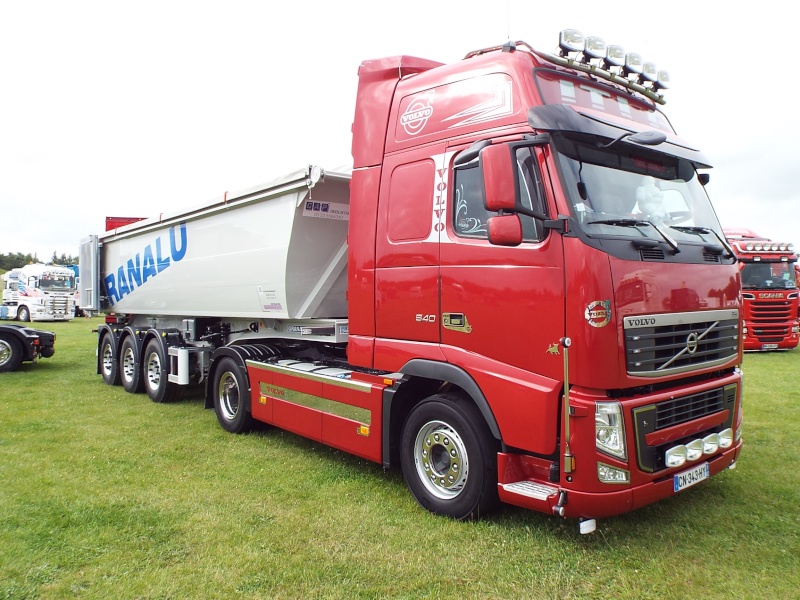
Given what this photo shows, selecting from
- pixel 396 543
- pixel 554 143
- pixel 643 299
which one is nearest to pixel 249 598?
pixel 396 543

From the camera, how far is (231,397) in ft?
24.9

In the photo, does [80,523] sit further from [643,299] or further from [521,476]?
[643,299]

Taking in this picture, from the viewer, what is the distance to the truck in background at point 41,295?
103ft

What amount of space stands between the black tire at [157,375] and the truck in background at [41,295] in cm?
2531

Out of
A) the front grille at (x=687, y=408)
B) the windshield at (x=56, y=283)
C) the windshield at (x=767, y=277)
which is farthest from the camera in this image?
the windshield at (x=56, y=283)

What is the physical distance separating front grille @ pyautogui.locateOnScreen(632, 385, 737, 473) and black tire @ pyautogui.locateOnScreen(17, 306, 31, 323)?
3476cm

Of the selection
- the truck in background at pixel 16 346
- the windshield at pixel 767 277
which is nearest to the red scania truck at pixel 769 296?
the windshield at pixel 767 277

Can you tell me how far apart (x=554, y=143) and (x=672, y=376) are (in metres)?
1.73

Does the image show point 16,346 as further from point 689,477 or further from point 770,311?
point 770,311

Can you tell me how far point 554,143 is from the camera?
4.00 m

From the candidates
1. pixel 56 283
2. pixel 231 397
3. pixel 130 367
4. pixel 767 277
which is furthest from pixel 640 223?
pixel 56 283

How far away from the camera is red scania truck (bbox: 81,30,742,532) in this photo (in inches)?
150

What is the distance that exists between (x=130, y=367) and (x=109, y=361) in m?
1.26

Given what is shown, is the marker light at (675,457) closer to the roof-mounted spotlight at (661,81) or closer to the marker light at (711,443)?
the marker light at (711,443)
